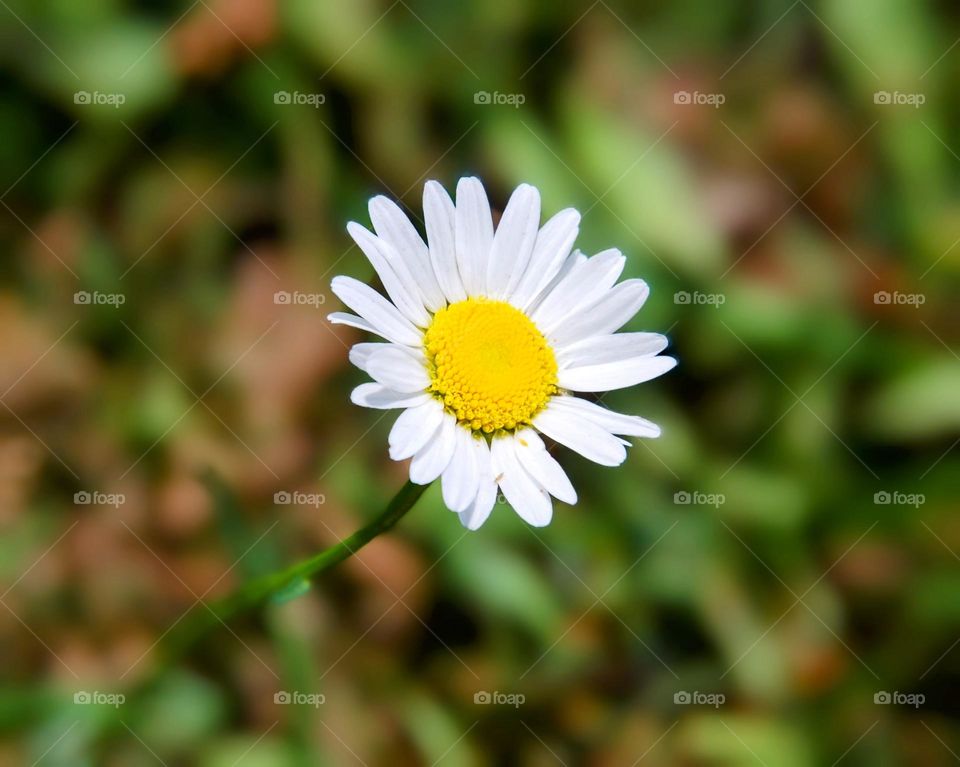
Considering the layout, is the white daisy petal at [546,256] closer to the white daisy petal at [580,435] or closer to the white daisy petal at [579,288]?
the white daisy petal at [579,288]

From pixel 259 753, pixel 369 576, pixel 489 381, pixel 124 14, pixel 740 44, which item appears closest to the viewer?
pixel 489 381

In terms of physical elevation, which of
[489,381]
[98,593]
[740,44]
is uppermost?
[740,44]

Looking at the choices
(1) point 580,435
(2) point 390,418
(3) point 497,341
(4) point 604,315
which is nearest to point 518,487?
(1) point 580,435

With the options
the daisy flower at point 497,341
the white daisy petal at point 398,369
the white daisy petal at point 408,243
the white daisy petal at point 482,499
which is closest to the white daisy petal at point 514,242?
the daisy flower at point 497,341

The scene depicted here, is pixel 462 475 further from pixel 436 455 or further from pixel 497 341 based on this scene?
pixel 497 341

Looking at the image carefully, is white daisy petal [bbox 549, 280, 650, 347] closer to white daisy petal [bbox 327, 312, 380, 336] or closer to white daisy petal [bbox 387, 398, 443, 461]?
white daisy petal [bbox 387, 398, 443, 461]

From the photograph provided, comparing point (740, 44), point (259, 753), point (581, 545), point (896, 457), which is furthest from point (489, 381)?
point (740, 44)

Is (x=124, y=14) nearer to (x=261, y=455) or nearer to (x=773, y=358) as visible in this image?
(x=261, y=455)
